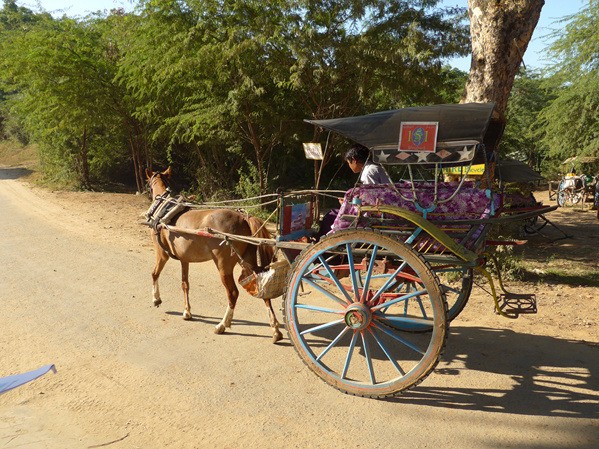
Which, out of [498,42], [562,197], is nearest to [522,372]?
[498,42]

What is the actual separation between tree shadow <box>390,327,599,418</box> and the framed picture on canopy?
6.67ft

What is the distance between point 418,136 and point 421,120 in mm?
132

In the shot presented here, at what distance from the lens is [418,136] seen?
379 centimetres

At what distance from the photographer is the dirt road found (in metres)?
3.46

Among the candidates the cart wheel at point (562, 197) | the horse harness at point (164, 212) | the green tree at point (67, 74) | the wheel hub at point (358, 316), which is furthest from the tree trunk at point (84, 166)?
the cart wheel at point (562, 197)

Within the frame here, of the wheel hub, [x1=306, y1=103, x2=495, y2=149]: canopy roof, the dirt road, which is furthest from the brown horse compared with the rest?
[x1=306, y1=103, x2=495, y2=149]: canopy roof

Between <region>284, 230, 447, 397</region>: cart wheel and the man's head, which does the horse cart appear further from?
the man's head

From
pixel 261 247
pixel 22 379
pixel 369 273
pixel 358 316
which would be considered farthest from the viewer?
pixel 261 247

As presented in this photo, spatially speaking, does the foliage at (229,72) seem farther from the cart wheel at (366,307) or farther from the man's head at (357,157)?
the cart wheel at (366,307)

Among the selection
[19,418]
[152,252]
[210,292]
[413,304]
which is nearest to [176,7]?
[152,252]

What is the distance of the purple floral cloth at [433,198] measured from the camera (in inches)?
156

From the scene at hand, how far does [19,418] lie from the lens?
12.0 ft

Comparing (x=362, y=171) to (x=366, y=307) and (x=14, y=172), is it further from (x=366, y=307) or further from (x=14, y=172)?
(x=14, y=172)

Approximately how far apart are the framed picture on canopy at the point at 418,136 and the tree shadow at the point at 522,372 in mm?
2032
